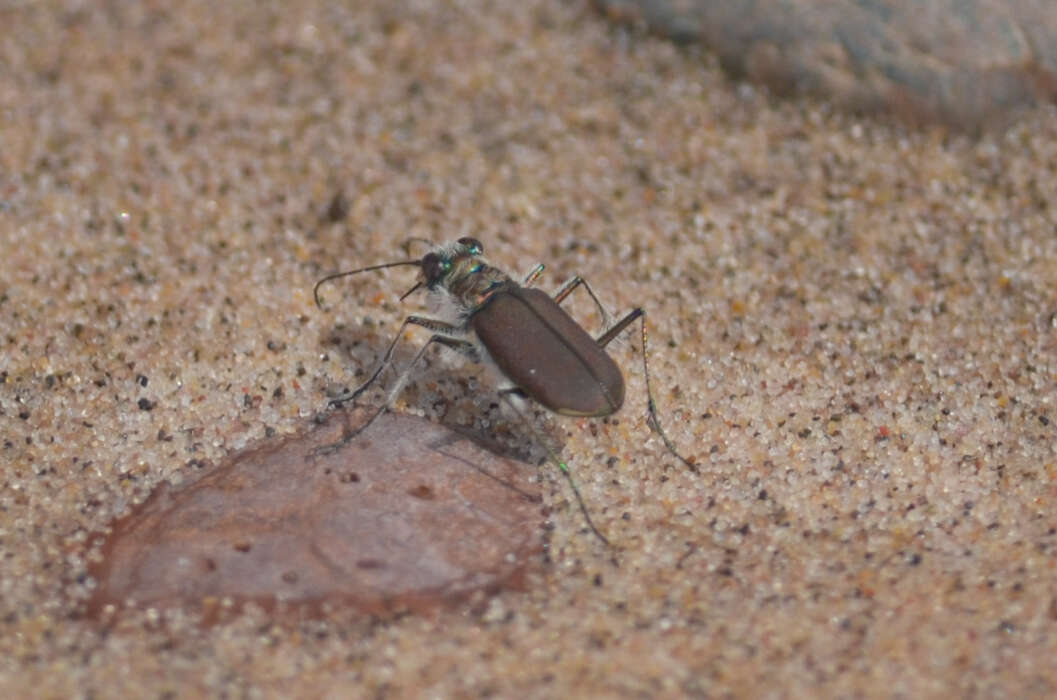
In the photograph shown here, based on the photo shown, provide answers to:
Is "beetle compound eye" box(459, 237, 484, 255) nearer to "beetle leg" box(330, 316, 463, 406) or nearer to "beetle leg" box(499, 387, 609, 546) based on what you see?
"beetle leg" box(330, 316, 463, 406)

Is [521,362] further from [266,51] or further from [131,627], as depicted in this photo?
[266,51]

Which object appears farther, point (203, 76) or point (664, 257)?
point (203, 76)

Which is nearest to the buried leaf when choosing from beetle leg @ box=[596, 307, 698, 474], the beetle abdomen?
the beetle abdomen

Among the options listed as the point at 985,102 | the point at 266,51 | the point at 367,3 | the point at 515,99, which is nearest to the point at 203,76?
the point at 266,51

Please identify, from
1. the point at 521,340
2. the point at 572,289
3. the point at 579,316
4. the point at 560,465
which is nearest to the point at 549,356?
the point at 521,340

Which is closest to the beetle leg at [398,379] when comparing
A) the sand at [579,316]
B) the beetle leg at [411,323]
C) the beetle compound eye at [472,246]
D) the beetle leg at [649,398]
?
the beetle leg at [411,323]
